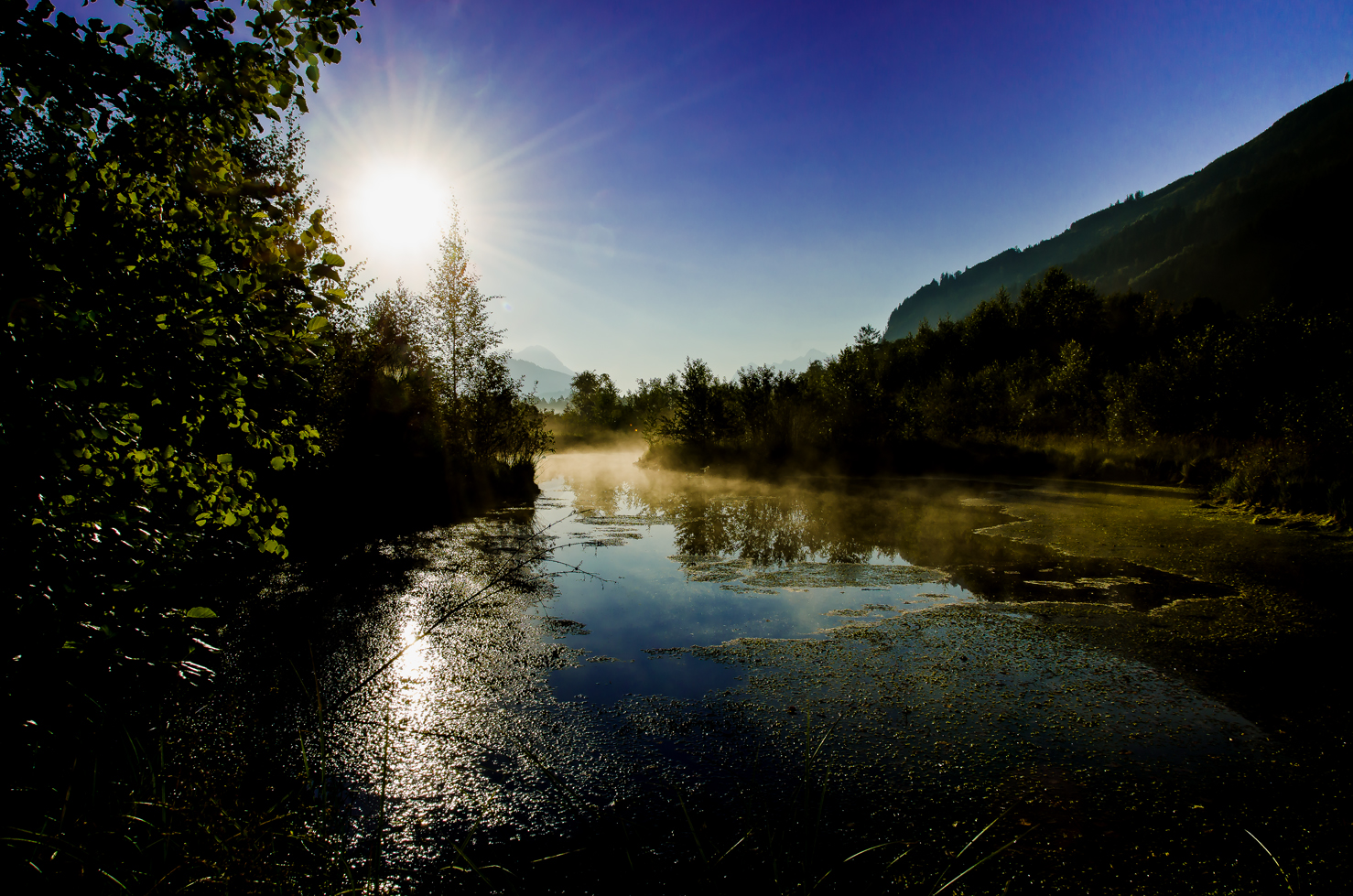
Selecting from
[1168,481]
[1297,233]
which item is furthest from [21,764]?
[1297,233]

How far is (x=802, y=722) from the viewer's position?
11.3ft

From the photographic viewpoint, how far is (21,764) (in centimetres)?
184

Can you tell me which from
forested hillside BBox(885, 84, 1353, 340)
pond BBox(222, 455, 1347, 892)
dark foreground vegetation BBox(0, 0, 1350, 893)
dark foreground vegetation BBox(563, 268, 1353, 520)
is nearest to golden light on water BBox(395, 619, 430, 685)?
pond BBox(222, 455, 1347, 892)

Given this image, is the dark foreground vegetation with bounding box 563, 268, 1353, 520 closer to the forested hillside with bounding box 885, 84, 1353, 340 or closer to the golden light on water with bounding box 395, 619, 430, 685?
the golden light on water with bounding box 395, 619, 430, 685

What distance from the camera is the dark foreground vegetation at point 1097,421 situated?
37.9 feet

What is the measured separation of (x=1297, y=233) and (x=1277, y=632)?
11238 cm

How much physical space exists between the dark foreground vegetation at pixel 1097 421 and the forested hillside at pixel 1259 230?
1435 inches

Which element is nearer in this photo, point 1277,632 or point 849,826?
point 849,826

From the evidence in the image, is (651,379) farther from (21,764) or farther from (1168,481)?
(21,764)

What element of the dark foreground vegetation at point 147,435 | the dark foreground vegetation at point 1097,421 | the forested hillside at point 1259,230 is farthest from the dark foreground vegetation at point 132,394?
the forested hillside at point 1259,230

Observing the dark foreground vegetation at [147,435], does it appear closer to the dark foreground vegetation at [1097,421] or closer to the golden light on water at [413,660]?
the golden light on water at [413,660]

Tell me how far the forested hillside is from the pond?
65.5 meters

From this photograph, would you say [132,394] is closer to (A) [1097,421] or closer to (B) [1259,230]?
(A) [1097,421]

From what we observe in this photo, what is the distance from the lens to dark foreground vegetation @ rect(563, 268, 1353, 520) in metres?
11.5
